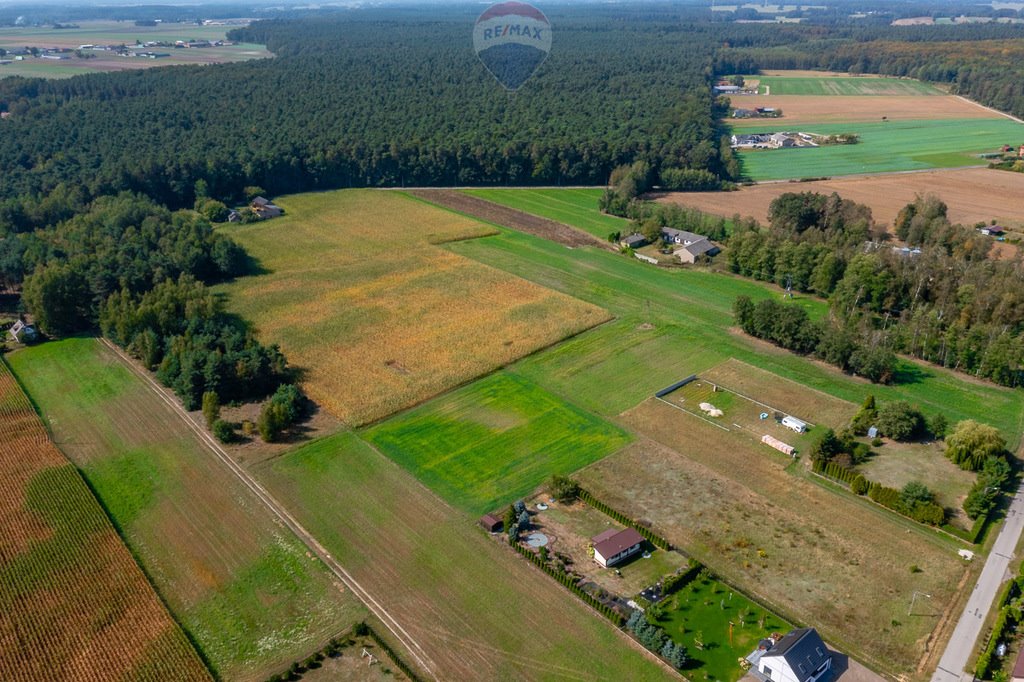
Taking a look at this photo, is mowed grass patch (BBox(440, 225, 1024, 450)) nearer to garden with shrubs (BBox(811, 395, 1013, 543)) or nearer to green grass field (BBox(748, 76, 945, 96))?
garden with shrubs (BBox(811, 395, 1013, 543))

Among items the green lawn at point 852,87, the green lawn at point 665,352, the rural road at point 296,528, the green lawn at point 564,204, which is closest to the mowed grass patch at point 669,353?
the green lawn at point 665,352

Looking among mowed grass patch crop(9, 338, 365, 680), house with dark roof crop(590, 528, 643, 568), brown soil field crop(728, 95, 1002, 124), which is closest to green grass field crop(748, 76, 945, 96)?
brown soil field crop(728, 95, 1002, 124)

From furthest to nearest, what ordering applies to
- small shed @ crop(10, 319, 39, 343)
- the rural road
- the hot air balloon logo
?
the hot air balloon logo < small shed @ crop(10, 319, 39, 343) < the rural road

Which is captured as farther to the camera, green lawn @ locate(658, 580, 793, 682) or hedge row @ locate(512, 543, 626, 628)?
hedge row @ locate(512, 543, 626, 628)

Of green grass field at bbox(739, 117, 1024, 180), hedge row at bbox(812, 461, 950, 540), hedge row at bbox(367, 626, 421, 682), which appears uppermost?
green grass field at bbox(739, 117, 1024, 180)

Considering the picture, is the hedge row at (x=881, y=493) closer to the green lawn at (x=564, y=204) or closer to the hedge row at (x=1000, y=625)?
the hedge row at (x=1000, y=625)

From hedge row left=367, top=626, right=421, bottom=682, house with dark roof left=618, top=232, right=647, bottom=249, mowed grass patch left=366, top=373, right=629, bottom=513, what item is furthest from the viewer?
house with dark roof left=618, top=232, right=647, bottom=249

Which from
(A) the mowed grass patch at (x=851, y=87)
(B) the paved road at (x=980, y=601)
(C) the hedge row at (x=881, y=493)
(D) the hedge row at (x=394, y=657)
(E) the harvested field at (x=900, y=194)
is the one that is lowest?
(D) the hedge row at (x=394, y=657)
